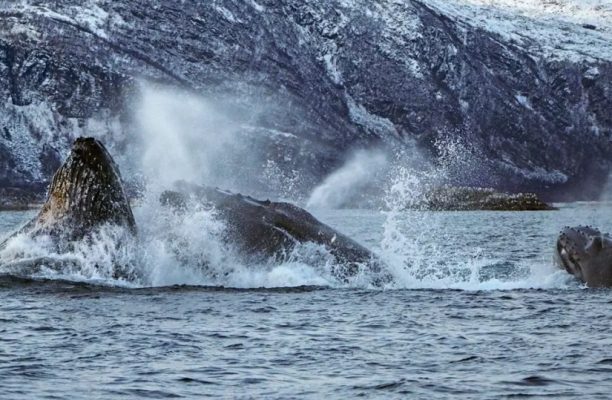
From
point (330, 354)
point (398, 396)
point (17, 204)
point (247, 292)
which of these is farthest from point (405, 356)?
point (17, 204)

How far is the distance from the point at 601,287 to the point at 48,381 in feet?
48.1

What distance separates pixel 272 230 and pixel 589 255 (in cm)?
703

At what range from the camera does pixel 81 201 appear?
27609 millimetres

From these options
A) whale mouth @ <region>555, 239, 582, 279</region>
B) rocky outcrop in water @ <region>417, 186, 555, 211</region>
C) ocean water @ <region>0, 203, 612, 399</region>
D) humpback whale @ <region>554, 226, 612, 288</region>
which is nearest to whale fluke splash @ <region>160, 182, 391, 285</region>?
ocean water @ <region>0, 203, 612, 399</region>

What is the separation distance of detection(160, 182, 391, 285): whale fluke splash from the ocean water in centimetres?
38

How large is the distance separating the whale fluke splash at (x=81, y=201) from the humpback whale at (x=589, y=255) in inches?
387

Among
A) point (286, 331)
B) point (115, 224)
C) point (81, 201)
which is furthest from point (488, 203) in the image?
point (286, 331)

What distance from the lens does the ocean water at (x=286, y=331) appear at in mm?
17562

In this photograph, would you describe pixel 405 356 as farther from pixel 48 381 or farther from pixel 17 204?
pixel 17 204

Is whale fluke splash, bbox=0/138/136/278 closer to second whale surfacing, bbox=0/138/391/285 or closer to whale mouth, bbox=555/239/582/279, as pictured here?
second whale surfacing, bbox=0/138/391/285

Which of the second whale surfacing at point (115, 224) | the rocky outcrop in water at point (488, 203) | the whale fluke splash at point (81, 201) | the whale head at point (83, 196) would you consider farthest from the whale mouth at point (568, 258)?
the rocky outcrop in water at point (488, 203)

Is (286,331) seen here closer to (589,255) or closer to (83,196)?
(83,196)

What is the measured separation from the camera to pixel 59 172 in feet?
Result: 90.9

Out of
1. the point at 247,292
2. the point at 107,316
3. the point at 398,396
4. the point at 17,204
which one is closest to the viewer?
the point at 398,396
